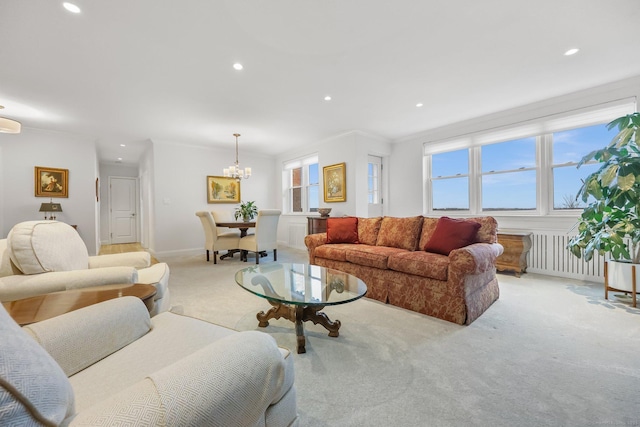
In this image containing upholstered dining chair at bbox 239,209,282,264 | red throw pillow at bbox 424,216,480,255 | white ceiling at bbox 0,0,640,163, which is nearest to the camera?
white ceiling at bbox 0,0,640,163

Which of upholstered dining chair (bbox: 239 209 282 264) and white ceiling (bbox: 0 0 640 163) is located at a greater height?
white ceiling (bbox: 0 0 640 163)

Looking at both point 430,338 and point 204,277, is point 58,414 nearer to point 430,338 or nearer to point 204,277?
point 430,338

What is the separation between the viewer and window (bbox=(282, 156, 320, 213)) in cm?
627

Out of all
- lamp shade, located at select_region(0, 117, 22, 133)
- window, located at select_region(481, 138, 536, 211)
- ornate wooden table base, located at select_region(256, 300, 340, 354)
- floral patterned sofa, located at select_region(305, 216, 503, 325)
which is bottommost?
ornate wooden table base, located at select_region(256, 300, 340, 354)

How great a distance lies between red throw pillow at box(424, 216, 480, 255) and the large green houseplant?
4.07 feet

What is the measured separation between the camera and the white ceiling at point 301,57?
6.55 feet

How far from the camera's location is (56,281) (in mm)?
1532

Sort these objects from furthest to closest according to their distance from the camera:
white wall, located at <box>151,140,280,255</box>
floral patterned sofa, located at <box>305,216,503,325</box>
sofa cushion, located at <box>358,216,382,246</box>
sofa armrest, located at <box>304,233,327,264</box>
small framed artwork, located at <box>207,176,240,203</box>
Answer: small framed artwork, located at <box>207,176,240,203</box>, white wall, located at <box>151,140,280,255</box>, sofa armrest, located at <box>304,233,327,264</box>, sofa cushion, located at <box>358,216,382,246</box>, floral patterned sofa, located at <box>305,216,503,325</box>

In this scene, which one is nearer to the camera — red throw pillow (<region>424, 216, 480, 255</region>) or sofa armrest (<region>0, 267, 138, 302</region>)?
sofa armrest (<region>0, 267, 138, 302</region>)

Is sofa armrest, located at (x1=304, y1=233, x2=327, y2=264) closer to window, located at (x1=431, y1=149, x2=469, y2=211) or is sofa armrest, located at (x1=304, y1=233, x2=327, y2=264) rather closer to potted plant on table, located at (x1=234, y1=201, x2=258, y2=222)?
potted plant on table, located at (x1=234, y1=201, x2=258, y2=222)

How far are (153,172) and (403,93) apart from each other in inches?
194

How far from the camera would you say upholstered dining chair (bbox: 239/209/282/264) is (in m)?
4.59

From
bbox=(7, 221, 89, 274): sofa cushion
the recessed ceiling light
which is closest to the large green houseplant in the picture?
bbox=(7, 221, 89, 274): sofa cushion

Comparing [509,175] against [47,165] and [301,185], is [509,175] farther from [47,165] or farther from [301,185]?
[47,165]
